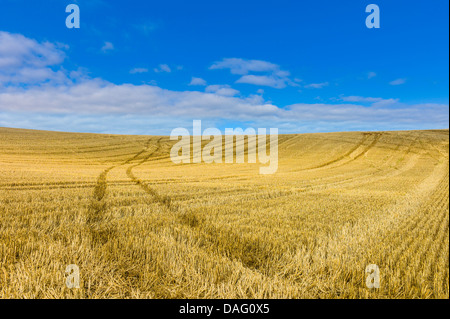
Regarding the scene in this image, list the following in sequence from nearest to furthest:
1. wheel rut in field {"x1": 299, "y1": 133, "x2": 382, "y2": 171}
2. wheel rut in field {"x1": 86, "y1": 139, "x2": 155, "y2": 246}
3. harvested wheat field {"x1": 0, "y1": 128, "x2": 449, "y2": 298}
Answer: harvested wheat field {"x1": 0, "y1": 128, "x2": 449, "y2": 298}
wheel rut in field {"x1": 86, "y1": 139, "x2": 155, "y2": 246}
wheel rut in field {"x1": 299, "y1": 133, "x2": 382, "y2": 171}

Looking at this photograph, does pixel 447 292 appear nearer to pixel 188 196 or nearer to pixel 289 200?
pixel 289 200

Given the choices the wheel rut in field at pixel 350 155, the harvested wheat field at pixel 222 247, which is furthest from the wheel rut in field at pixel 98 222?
the wheel rut in field at pixel 350 155

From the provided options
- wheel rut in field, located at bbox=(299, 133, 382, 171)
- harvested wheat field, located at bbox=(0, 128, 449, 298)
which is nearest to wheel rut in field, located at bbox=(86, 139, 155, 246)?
harvested wheat field, located at bbox=(0, 128, 449, 298)

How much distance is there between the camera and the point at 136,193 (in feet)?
41.7

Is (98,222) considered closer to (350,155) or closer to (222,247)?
(222,247)

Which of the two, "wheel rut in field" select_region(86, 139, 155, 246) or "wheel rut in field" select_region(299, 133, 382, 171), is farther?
"wheel rut in field" select_region(299, 133, 382, 171)

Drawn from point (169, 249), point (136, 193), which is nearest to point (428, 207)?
point (169, 249)

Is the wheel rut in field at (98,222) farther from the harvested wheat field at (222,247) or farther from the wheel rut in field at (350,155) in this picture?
the wheel rut in field at (350,155)

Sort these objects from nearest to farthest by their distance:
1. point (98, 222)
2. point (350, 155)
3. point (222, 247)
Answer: point (222, 247) → point (98, 222) → point (350, 155)

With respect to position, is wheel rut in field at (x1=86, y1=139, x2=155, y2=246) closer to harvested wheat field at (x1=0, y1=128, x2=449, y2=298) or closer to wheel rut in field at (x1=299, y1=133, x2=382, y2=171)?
harvested wheat field at (x1=0, y1=128, x2=449, y2=298)

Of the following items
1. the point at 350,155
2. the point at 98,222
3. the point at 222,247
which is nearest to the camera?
the point at 222,247

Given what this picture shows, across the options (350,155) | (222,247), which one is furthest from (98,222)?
(350,155)

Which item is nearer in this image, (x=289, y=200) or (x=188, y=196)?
(x=289, y=200)
